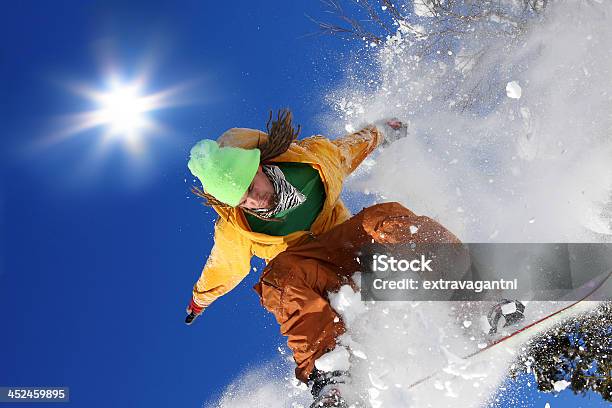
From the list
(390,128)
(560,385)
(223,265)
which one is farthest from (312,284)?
(560,385)

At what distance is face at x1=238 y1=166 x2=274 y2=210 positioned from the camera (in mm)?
2664

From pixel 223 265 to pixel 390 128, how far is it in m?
1.81

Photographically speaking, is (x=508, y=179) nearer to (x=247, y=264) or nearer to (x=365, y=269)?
(x=365, y=269)

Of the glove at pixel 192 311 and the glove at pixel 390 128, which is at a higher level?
the glove at pixel 390 128

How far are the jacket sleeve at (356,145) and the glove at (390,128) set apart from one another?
0.08 m

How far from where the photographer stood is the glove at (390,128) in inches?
173

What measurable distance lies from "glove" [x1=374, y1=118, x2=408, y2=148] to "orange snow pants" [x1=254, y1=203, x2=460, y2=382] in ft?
4.17

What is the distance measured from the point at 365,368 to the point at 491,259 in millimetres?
1185

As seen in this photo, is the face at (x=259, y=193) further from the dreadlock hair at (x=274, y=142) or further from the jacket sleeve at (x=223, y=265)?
the jacket sleeve at (x=223, y=265)

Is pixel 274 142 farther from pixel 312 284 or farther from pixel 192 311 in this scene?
pixel 192 311

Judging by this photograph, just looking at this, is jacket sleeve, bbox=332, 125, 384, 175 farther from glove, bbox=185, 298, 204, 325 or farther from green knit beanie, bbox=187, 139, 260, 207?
glove, bbox=185, 298, 204, 325

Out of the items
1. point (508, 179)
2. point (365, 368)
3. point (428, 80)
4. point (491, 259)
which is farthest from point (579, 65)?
point (365, 368)

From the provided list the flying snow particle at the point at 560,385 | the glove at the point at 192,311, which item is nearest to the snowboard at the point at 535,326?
the flying snow particle at the point at 560,385

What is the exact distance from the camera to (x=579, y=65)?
4.95 meters
